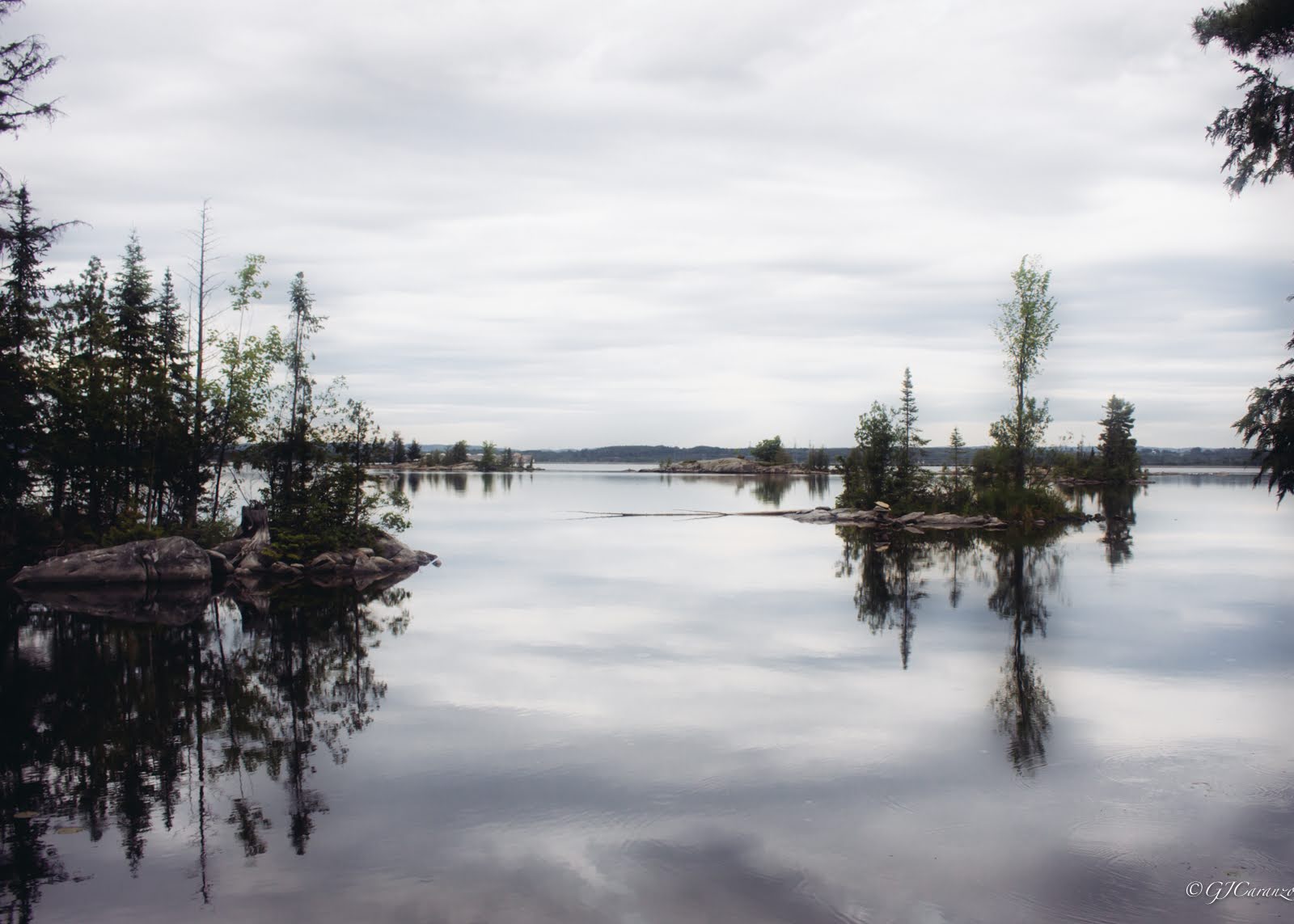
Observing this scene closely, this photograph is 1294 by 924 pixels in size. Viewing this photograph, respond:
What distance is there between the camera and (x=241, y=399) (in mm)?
27562

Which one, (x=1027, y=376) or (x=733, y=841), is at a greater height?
(x=1027, y=376)

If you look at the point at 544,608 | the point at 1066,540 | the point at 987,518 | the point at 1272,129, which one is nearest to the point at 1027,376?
the point at 987,518

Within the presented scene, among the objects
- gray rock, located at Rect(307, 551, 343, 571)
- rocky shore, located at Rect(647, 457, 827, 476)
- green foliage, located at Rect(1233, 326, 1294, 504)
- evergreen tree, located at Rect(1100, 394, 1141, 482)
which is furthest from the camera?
rocky shore, located at Rect(647, 457, 827, 476)

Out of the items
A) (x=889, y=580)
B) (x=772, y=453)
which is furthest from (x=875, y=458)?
(x=772, y=453)

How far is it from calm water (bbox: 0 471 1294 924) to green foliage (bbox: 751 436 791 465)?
498 feet

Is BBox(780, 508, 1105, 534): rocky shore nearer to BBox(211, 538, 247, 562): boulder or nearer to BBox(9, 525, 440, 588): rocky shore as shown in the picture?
BBox(9, 525, 440, 588): rocky shore

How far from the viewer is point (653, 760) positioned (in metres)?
8.93

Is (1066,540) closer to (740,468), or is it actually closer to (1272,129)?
(1272,129)

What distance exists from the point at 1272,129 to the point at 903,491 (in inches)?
1161

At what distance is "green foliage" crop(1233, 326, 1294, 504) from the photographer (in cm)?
1514

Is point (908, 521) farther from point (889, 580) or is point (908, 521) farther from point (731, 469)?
point (731, 469)

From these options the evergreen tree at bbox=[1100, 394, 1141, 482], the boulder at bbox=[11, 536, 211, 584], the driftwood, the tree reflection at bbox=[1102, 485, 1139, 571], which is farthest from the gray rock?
the evergreen tree at bbox=[1100, 394, 1141, 482]

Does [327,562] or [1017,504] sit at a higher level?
[1017,504]

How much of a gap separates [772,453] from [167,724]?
542ft
